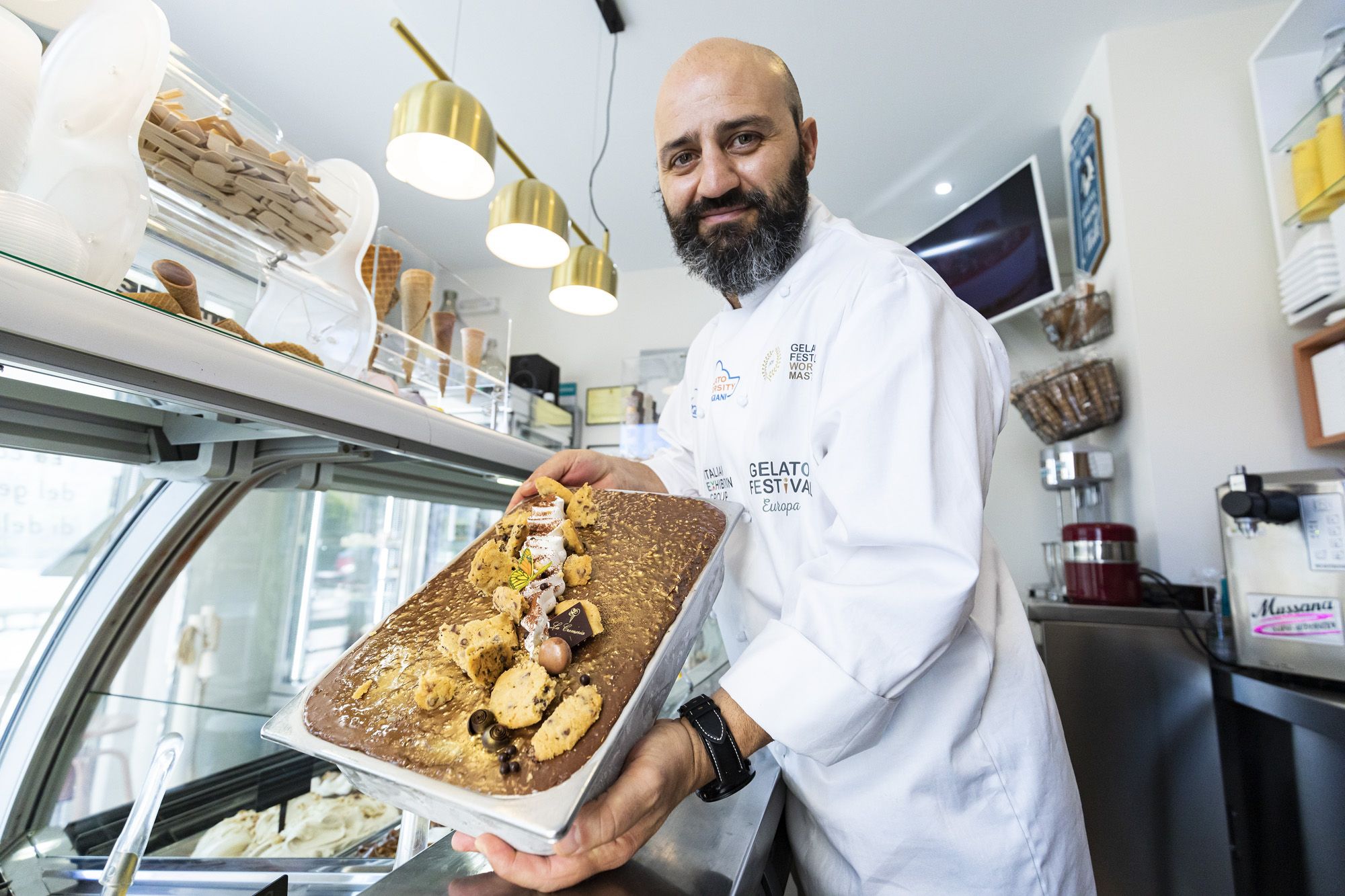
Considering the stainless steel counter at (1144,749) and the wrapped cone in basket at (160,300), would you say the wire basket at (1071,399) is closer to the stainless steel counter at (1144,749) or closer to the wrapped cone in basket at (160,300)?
the stainless steel counter at (1144,749)

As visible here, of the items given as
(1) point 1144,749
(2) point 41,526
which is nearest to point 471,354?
(2) point 41,526

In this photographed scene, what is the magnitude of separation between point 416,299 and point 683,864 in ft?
4.36

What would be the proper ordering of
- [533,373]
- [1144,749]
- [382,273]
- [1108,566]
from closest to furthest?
[382,273], [1144,749], [1108,566], [533,373]

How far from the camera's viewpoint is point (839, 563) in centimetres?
77

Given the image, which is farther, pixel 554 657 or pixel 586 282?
pixel 586 282

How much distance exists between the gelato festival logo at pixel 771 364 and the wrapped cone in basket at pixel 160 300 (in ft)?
2.57

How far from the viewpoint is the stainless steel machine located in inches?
59.6

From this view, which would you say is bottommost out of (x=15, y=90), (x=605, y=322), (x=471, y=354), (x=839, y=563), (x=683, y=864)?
(x=683, y=864)

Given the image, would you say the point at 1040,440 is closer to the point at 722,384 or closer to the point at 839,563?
the point at 722,384

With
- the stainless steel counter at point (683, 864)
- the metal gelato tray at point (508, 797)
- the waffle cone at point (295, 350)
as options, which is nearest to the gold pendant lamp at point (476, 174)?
the waffle cone at point (295, 350)

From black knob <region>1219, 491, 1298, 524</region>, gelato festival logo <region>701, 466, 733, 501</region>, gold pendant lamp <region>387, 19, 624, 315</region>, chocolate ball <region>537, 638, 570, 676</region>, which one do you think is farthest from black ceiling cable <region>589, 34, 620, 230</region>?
chocolate ball <region>537, 638, 570, 676</region>

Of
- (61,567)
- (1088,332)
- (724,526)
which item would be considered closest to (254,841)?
(724,526)

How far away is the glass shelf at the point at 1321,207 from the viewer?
5.99 feet

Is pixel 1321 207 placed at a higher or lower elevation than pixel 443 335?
higher
